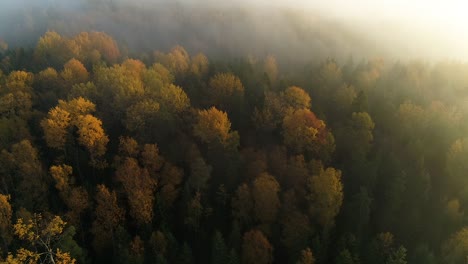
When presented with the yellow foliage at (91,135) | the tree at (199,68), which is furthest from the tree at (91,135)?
the tree at (199,68)

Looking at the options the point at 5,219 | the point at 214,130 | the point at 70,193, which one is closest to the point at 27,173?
the point at 70,193

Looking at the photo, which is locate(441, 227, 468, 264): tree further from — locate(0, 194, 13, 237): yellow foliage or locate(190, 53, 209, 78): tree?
locate(0, 194, 13, 237): yellow foliage

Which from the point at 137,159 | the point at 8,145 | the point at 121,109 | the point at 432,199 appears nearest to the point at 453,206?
the point at 432,199

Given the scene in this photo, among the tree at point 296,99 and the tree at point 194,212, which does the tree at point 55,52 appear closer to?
the tree at point 296,99

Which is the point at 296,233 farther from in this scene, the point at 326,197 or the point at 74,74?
the point at 74,74

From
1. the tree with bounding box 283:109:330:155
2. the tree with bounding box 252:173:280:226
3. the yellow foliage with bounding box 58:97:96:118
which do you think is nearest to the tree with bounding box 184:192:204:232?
the tree with bounding box 252:173:280:226

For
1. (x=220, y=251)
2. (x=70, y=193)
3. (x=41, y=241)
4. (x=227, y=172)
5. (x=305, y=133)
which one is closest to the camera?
(x=41, y=241)
